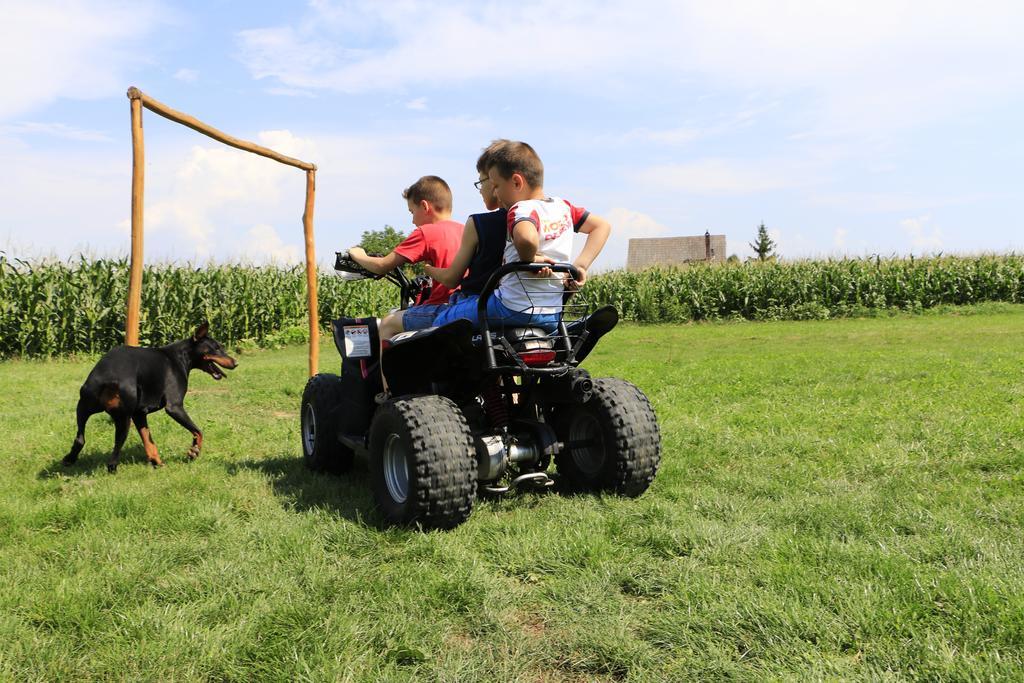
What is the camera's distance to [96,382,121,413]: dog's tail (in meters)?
5.32

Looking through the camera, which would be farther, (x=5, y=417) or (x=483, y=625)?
(x=5, y=417)

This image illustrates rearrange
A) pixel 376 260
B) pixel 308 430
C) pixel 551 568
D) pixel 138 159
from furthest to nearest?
pixel 138 159, pixel 308 430, pixel 376 260, pixel 551 568

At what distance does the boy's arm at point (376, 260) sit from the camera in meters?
4.53

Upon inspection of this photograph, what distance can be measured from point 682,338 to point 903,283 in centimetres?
990

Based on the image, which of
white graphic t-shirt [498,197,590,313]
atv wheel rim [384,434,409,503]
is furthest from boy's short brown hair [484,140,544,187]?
atv wheel rim [384,434,409,503]

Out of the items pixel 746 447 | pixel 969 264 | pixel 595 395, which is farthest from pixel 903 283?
pixel 595 395

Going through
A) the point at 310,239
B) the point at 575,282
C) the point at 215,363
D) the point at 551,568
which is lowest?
the point at 551,568

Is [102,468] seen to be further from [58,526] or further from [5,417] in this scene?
[5,417]

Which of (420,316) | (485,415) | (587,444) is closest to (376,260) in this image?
(420,316)

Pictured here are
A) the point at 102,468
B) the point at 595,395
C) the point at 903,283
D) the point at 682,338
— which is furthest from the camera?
the point at 903,283

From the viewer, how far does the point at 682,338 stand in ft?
60.7

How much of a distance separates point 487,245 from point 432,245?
0.57 m

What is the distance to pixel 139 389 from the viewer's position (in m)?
5.57

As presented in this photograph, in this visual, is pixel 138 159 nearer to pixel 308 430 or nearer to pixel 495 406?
pixel 308 430
